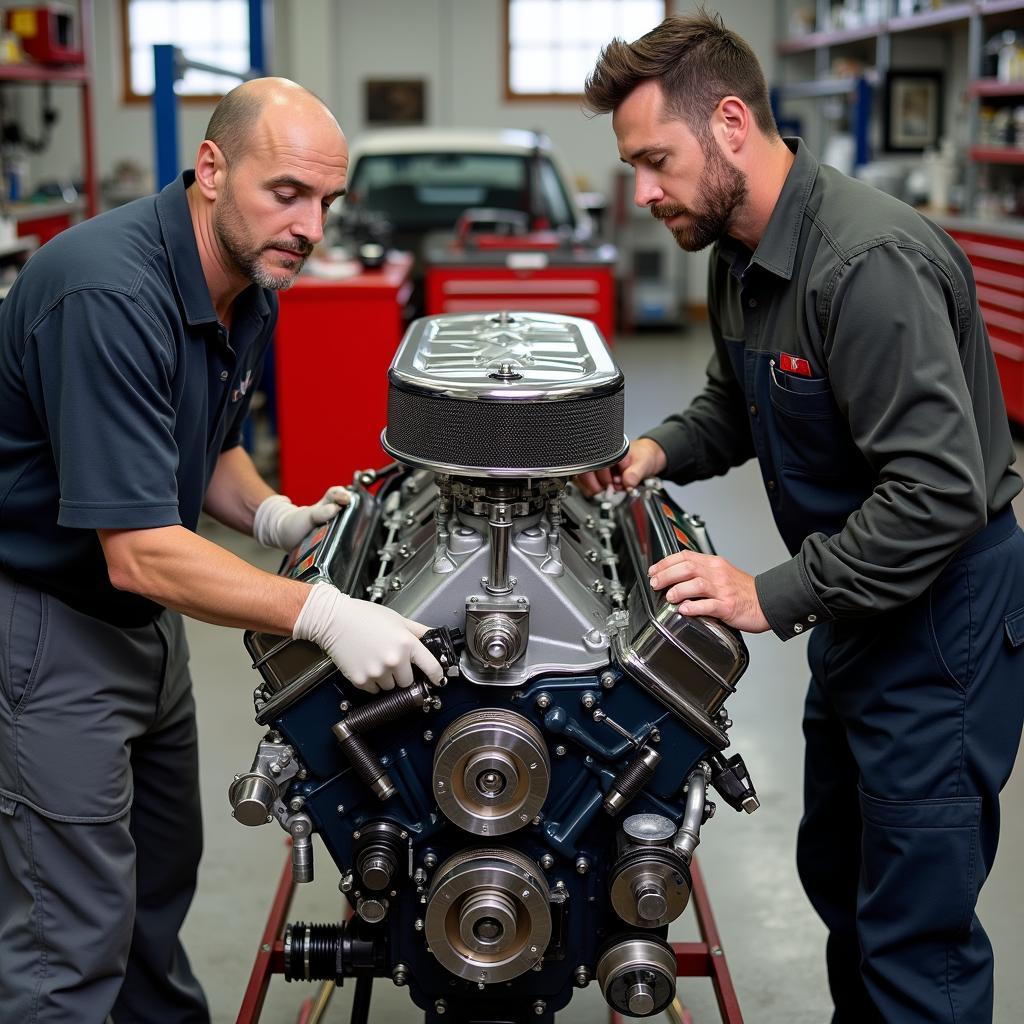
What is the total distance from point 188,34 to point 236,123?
359 inches

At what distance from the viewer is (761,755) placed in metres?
2.96

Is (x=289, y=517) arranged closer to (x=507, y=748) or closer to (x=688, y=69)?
(x=507, y=748)

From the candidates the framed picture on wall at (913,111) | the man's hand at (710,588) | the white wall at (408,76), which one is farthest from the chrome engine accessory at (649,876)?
the white wall at (408,76)

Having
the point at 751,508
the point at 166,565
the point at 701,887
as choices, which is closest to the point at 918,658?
the point at 701,887

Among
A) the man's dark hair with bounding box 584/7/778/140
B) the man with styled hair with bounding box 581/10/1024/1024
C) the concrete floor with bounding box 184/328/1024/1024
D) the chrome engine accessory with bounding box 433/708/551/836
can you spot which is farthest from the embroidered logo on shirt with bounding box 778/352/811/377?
the concrete floor with bounding box 184/328/1024/1024

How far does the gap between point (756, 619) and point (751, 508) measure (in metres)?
3.45

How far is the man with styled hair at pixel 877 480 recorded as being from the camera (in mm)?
1392

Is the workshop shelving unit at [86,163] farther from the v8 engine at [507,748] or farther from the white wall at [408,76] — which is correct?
the v8 engine at [507,748]

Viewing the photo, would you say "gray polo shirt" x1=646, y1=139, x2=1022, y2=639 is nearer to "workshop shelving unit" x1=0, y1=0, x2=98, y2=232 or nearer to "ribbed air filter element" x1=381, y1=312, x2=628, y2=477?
"ribbed air filter element" x1=381, y1=312, x2=628, y2=477

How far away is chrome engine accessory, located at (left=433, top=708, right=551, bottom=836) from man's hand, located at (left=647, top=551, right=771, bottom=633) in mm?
225

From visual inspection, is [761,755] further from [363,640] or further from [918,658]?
[363,640]

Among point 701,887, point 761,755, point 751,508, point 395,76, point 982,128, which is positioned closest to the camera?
point 701,887

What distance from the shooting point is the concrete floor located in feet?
6.97

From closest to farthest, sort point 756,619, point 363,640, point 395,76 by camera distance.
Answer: point 363,640 < point 756,619 < point 395,76
